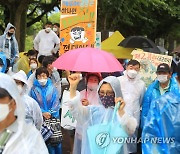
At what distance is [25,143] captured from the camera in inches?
91.8

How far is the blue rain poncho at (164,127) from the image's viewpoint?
8.86 feet

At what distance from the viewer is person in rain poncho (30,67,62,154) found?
5520 millimetres

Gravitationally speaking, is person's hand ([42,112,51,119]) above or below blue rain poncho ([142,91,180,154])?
below

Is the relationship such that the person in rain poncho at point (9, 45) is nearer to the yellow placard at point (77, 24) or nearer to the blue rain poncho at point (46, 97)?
the yellow placard at point (77, 24)

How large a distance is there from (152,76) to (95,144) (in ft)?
11.1

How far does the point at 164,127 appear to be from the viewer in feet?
8.90

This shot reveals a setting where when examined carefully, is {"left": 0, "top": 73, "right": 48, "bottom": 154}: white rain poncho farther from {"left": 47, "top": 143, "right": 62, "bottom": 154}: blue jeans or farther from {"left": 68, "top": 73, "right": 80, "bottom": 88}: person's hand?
{"left": 47, "top": 143, "right": 62, "bottom": 154}: blue jeans

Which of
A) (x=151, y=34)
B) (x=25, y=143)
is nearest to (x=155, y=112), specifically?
(x=25, y=143)

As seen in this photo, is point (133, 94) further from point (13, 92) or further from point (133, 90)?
point (13, 92)

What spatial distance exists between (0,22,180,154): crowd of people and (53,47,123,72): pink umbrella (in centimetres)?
12

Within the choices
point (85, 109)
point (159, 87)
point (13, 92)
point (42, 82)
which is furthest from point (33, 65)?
point (13, 92)

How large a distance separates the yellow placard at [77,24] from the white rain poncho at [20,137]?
6.19m

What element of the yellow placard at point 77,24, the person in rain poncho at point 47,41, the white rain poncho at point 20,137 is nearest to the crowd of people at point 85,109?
the white rain poncho at point 20,137

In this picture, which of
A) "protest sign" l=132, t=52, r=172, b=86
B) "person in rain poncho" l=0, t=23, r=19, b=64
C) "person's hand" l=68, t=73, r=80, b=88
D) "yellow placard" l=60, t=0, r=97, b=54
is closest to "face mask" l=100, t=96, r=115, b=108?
"person's hand" l=68, t=73, r=80, b=88
